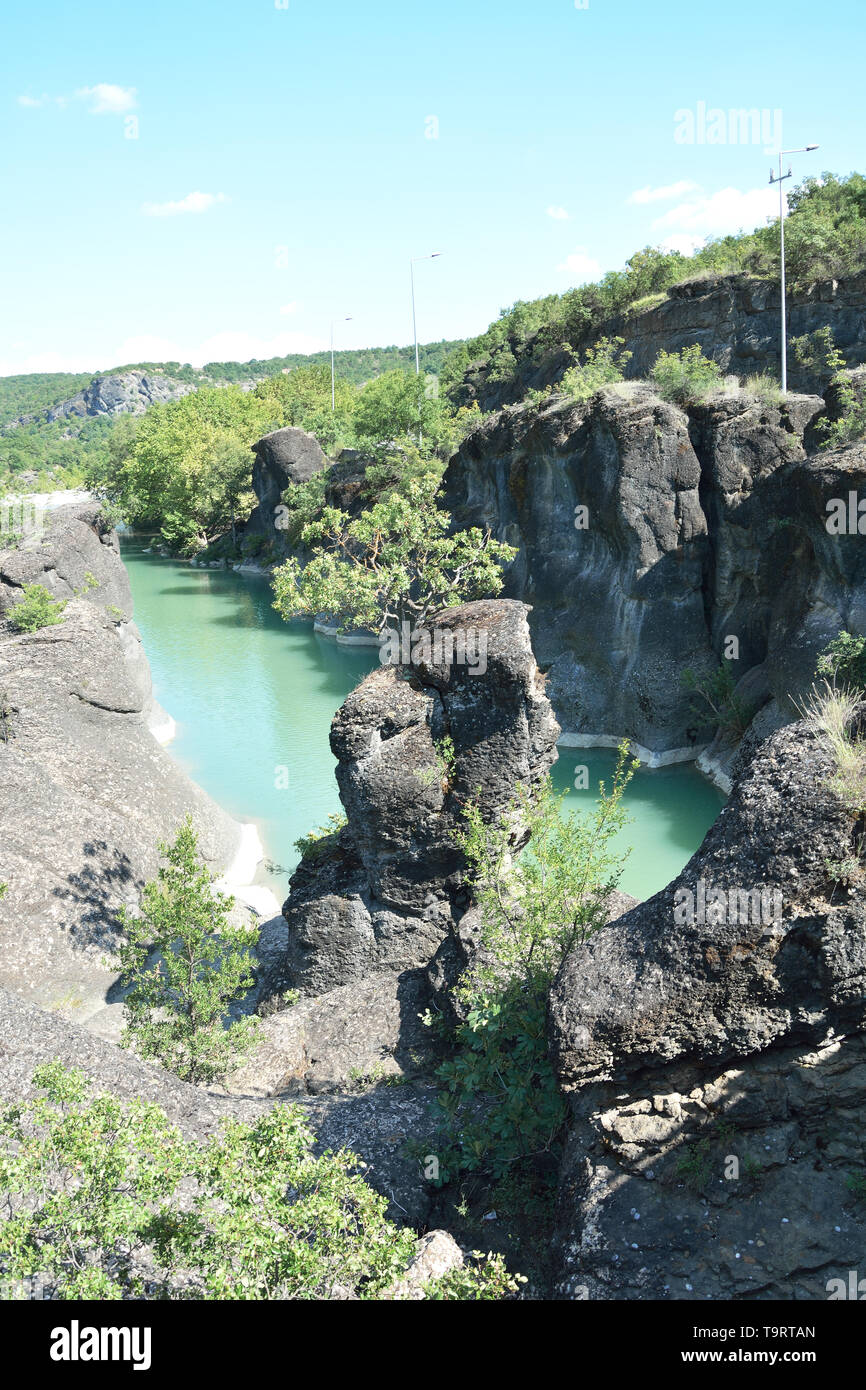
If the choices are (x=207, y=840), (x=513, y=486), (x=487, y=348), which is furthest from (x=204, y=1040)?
(x=487, y=348)

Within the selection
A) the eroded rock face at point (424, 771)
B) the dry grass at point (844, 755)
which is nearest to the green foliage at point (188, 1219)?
the dry grass at point (844, 755)

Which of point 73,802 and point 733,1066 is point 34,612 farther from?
point 733,1066

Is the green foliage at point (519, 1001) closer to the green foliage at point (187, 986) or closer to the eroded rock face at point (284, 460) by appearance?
the green foliage at point (187, 986)

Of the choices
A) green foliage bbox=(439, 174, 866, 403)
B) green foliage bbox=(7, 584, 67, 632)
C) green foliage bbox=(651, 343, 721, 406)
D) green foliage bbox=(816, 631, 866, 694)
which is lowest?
green foliage bbox=(816, 631, 866, 694)

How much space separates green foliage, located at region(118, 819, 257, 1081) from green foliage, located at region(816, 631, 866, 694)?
1140 cm

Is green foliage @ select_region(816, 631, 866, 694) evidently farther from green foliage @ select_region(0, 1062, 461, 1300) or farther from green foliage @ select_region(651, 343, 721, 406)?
green foliage @ select_region(0, 1062, 461, 1300)

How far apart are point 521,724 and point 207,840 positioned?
8552 millimetres

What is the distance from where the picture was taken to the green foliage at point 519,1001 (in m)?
7.95

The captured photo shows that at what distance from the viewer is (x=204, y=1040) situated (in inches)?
420

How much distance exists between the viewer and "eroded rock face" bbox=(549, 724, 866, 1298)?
6.21m

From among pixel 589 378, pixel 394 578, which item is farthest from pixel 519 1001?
pixel 589 378

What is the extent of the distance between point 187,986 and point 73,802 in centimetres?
548

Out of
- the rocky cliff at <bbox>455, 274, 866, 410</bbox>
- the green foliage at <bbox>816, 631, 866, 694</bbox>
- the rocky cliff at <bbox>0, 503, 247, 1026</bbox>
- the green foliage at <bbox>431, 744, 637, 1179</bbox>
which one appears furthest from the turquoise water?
the rocky cliff at <bbox>455, 274, 866, 410</bbox>
